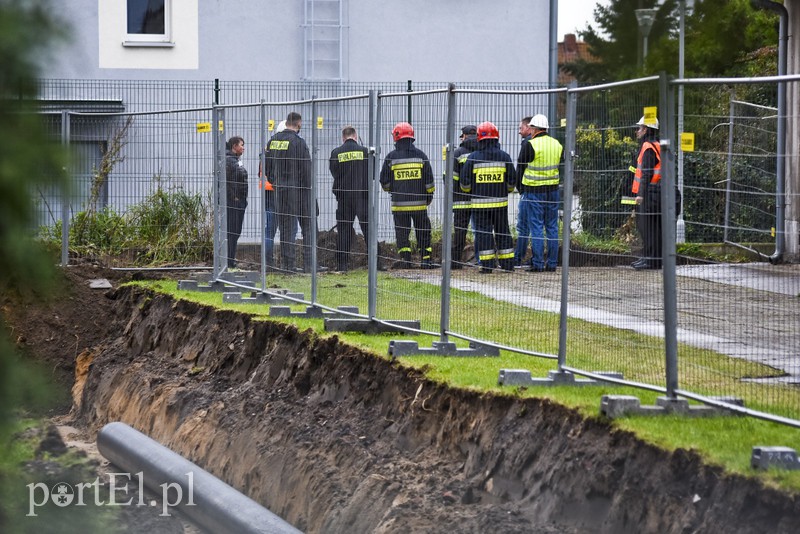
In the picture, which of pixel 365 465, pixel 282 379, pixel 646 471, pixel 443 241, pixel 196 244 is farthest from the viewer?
pixel 196 244

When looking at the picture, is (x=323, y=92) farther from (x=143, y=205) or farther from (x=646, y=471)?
(x=646, y=471)

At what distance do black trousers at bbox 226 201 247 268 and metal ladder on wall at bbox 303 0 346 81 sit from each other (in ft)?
35.6

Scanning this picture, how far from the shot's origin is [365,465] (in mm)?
Result: 7895

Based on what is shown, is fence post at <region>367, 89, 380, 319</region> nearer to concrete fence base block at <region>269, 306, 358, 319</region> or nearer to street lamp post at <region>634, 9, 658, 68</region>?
concrete fence base block at <region>269, 306, 358, 319</region>

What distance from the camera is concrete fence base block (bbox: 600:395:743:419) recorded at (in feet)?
20.2

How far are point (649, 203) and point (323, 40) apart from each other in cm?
1874

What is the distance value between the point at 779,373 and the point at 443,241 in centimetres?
326

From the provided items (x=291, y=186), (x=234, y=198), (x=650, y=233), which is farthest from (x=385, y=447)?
(x=234, y=198)

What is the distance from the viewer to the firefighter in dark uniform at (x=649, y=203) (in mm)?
6535

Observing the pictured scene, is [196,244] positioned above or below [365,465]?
above

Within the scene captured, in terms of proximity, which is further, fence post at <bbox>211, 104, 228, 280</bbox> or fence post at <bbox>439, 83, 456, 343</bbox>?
fence post at <bbox>211, 104, 228, 280</bbox>

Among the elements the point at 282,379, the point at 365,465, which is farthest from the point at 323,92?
the point at 365,465

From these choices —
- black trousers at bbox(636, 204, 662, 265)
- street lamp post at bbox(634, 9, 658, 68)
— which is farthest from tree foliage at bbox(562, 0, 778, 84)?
black trousers at bbox(636, 204, 662, 265)

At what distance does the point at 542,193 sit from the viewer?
883 centimetres
